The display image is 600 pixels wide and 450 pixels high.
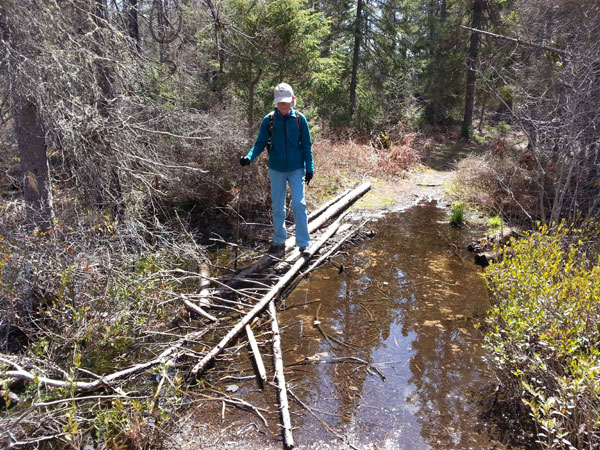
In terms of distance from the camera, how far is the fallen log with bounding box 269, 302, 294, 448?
11.1 ft

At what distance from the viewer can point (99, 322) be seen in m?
4.22

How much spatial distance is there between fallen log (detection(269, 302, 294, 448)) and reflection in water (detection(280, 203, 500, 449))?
159 mm

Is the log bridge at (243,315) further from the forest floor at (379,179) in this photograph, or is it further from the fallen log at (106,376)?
the forest floor at (379,179)

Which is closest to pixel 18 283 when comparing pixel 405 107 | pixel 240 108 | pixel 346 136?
pixel 240 108

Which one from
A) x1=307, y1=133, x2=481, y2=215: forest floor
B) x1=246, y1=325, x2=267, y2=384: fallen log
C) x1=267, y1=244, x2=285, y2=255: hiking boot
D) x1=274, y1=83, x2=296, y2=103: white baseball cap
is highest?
x1=274, y1=83, x2=296, y2=103: white baseball cap

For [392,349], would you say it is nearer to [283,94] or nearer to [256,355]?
[256,355]

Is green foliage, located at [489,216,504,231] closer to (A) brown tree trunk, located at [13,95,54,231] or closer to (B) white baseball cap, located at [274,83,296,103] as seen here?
(B) white baseball cap, located at [274,83,296,103]

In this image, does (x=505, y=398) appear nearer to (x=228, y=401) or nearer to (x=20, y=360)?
(x=228, y=401)

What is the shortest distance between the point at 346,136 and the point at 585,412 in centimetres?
1512

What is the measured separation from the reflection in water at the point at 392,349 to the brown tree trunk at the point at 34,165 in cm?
349

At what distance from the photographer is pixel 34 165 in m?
5.48

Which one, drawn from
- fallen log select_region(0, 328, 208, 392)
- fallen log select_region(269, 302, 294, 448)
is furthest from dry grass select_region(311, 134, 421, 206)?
fallen log select_region(0, 328, 208, 392)

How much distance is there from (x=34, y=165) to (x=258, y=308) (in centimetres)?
353

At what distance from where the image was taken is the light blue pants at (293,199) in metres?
6.32
